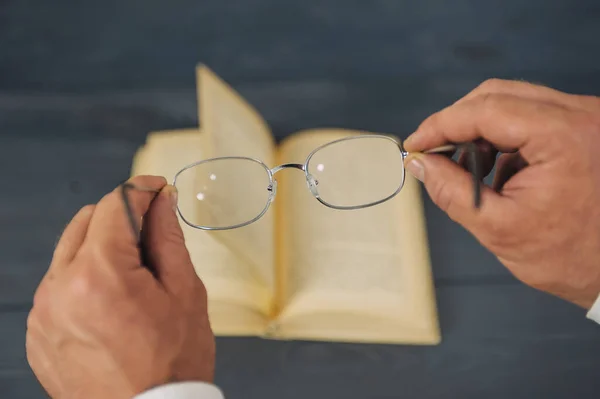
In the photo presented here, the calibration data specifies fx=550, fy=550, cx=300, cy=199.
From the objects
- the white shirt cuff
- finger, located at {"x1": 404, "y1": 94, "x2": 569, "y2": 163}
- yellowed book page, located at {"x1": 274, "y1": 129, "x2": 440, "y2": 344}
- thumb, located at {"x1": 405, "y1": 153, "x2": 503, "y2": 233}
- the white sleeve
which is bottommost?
yellowed book page, located at {"x1": 274, "y1": 129, "x2": 440, "y2": 344}

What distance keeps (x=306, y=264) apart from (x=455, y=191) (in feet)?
0.92

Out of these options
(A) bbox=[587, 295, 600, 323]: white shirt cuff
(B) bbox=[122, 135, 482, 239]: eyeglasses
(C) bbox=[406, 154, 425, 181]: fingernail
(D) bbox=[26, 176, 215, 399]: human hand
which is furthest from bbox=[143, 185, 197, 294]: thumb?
(A) bbox=[587, 295, 600, 323]: white shirt cuff

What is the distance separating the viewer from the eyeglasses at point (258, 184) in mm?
636

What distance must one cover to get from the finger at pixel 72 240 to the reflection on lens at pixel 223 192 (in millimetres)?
177

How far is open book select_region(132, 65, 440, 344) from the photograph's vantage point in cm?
69

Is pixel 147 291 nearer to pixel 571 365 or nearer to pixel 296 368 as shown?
pixel 296 368

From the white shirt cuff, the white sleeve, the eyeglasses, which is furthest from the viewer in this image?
the eyeglasses

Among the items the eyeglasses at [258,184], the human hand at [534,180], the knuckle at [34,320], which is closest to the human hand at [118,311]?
the knuckle at [34,320]

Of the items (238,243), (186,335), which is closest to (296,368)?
(238,243)

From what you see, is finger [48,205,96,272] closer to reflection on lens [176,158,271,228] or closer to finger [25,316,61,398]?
finger [25,316,61,398]

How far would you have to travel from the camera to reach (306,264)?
721 millimetres

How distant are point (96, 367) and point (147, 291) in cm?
7

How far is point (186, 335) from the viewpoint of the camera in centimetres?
45

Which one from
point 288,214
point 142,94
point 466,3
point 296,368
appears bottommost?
point 296,368
